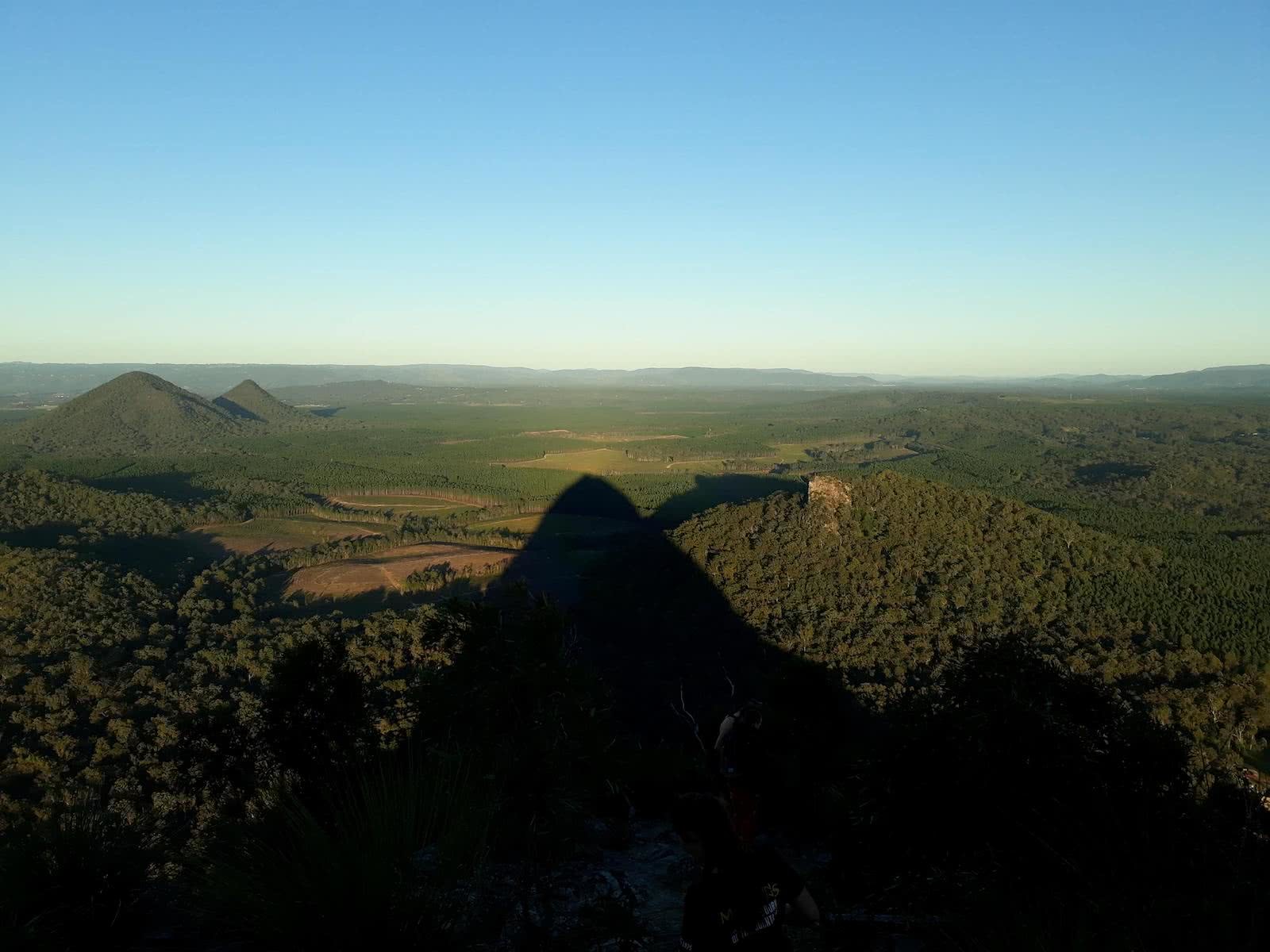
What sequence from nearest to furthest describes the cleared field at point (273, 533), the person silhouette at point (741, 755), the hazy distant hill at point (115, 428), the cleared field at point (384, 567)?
the person silhouette at point (741, 755), the cleared field at point (384, 567), the cleared field at point (273, 533), the hazy distant hill at point (115, 428)

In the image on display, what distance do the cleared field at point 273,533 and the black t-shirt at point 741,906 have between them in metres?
A: 86.5

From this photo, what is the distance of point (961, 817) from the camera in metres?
6.79

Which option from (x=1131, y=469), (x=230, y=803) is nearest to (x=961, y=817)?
(x=230, y=803)

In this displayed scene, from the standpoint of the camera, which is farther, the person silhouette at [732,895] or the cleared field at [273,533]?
the cleared field at [273,533]

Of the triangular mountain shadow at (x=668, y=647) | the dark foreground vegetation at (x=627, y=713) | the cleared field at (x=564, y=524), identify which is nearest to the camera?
the dark foreground vegetation at (x=627, y=713)

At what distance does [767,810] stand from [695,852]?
449 inches

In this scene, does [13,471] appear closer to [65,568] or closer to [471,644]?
[65,568]

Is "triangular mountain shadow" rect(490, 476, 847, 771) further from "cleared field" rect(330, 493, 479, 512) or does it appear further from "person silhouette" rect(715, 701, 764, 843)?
"cleared field" rect(330, 493, 479, 512)

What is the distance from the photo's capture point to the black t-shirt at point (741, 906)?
340 centimetres

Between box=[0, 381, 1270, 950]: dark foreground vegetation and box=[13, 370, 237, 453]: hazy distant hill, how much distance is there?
304 ft

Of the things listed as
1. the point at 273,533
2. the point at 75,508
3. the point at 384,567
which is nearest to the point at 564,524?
the point at 384,567

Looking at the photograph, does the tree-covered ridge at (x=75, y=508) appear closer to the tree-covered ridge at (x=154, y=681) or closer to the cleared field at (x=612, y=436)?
the tree-covered ridge at (x=154, y=681)

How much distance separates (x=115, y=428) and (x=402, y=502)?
129417 mm

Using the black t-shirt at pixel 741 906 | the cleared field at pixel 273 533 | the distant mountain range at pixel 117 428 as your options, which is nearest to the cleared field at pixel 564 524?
the cleared field at pixel 273 533
